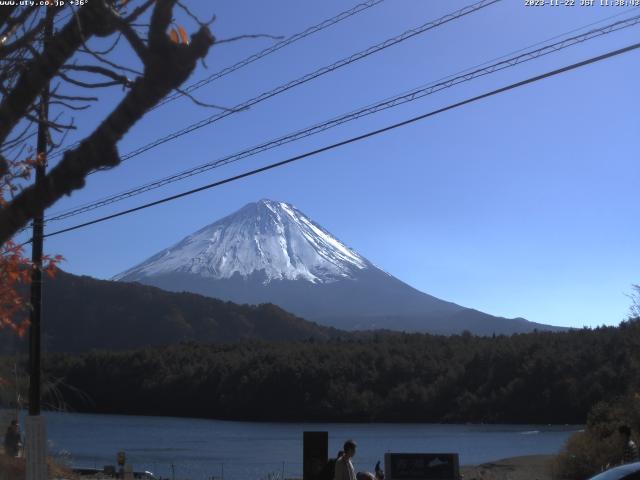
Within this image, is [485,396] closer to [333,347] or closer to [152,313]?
[333,347]

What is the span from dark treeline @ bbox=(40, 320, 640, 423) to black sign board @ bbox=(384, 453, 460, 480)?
62401 millimetres

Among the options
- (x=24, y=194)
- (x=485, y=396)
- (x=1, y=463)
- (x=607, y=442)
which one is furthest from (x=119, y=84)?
(x=485, y=396)

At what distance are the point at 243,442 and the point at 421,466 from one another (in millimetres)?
49050

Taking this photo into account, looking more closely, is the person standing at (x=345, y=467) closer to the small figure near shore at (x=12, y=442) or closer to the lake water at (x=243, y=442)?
the small figure near shore at (x=12, y=442)

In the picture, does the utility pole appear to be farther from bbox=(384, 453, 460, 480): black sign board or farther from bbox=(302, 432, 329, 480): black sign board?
bbox=(384, 453, 460, 480): black sign board

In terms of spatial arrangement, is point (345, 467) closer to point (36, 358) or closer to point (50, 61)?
point (36, 358)

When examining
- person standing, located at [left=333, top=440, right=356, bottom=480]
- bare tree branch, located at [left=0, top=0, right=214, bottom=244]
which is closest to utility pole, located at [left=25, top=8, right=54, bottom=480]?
bare tree branch, located at [left=0, top=0, right=214, bottom=244]

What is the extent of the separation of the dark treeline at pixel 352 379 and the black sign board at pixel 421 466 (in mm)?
62401

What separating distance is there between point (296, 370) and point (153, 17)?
83466 mm

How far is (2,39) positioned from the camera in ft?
17.9

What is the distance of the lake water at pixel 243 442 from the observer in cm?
4341

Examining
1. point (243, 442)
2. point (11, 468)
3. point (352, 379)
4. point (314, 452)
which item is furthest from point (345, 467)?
point (352, 379)

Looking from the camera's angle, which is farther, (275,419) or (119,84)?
(275,419)

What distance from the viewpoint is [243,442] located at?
2393 inches
